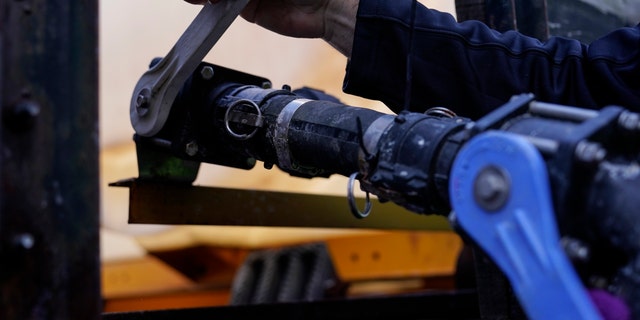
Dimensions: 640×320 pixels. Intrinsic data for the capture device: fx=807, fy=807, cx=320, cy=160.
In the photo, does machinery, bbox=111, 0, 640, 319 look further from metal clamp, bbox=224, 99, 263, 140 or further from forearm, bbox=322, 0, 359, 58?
forearm, bbox=322, 0, 359, 58

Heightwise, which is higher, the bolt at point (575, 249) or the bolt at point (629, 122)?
the bolt at point (629, 122)

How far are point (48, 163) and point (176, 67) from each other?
441 millimetres

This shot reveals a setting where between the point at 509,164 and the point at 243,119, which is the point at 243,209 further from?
the point at 509,164

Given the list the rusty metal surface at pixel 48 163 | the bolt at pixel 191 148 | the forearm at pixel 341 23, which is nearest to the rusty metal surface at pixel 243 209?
the bolt at pixel 191 148

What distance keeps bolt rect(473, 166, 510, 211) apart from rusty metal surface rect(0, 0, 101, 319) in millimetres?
332

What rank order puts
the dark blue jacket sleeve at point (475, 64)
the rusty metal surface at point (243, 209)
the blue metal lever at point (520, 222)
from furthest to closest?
the rusty metal surface at point (243, 209), the dark blue jacket sleeve at point (475, 64), the blue metal lever at point (520, 222)

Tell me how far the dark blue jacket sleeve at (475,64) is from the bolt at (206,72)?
0.68 feet

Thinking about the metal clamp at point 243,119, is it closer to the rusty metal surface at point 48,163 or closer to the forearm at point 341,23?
the forearm at point 341,23

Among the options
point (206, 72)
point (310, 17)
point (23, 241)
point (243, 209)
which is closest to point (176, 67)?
point (206, 72)

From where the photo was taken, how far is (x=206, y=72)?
45.4 inches

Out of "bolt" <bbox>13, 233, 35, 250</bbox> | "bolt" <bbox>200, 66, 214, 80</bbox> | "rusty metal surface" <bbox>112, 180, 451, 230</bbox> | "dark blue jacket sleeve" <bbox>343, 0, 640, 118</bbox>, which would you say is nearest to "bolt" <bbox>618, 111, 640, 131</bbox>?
"dark blue jacket sleeve" <bbox>343, 0, 640, 118</bbox>

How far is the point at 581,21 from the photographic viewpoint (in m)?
1.49

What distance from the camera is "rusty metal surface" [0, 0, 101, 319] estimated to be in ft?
2.16

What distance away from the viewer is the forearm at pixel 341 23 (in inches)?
43.9
